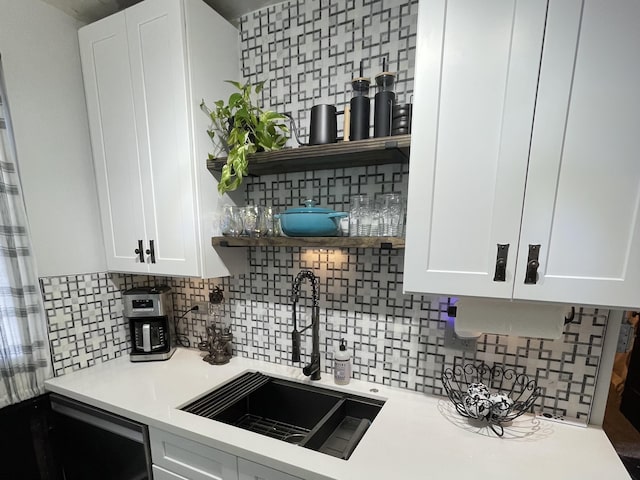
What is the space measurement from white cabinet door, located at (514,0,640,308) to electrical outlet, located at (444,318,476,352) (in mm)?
442

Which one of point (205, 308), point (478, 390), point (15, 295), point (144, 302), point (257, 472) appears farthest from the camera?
point (205, 308)

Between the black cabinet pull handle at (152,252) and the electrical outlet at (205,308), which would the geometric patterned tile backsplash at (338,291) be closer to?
the electrical outlet at (205,308)

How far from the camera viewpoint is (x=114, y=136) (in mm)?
1425

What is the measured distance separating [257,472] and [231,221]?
3.20ft

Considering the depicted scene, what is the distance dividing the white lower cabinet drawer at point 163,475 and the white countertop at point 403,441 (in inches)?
8.0

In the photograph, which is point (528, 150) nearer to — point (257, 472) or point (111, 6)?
point (257, 472)

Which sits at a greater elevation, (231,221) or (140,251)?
(231,221)

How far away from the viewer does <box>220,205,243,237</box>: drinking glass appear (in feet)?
4.46

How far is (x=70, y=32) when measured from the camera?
4.77 feet

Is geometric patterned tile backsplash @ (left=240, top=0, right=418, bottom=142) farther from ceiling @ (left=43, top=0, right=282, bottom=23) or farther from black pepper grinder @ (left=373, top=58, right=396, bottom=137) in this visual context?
black pepper grinder @ (left=373, top=58, right=396, bottom=137)

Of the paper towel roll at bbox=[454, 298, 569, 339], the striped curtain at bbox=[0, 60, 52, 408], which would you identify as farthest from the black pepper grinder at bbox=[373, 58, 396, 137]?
the striped curtain at bbox=[0, 60, 52, 408]

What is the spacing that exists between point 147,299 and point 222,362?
0.54 metres

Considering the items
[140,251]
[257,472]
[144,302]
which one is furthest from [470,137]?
[144,302]

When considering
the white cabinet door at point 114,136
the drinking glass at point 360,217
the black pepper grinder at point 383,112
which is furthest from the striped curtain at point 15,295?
the black pepper grinder at point 383,112
